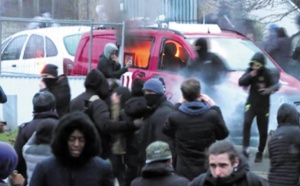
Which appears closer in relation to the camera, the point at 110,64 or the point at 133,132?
the point at 133,132

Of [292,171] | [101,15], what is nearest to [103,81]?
[292,171]

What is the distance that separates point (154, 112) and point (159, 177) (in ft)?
7.64

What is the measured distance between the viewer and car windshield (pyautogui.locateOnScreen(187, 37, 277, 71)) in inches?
520

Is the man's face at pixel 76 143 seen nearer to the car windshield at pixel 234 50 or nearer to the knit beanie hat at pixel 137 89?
the knit beanie hat at pixel 137 89

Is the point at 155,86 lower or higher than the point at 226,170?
higher

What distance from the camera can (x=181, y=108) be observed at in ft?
24.8

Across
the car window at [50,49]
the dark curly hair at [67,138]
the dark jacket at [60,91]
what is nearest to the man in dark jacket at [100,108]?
the dark jacket at [60,91]

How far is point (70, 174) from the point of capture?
17.6 ft

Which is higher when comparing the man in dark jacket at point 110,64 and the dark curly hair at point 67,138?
the dark curly hair at point 67,138

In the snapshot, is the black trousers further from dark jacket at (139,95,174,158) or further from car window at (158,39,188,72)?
dark jacket at (139,95,174,158)

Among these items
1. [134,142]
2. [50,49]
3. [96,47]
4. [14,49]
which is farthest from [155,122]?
[14,49]

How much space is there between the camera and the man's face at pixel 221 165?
5176 millimetres

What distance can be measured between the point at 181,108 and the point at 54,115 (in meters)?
1.13

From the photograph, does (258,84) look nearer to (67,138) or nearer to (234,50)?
(234,50)
